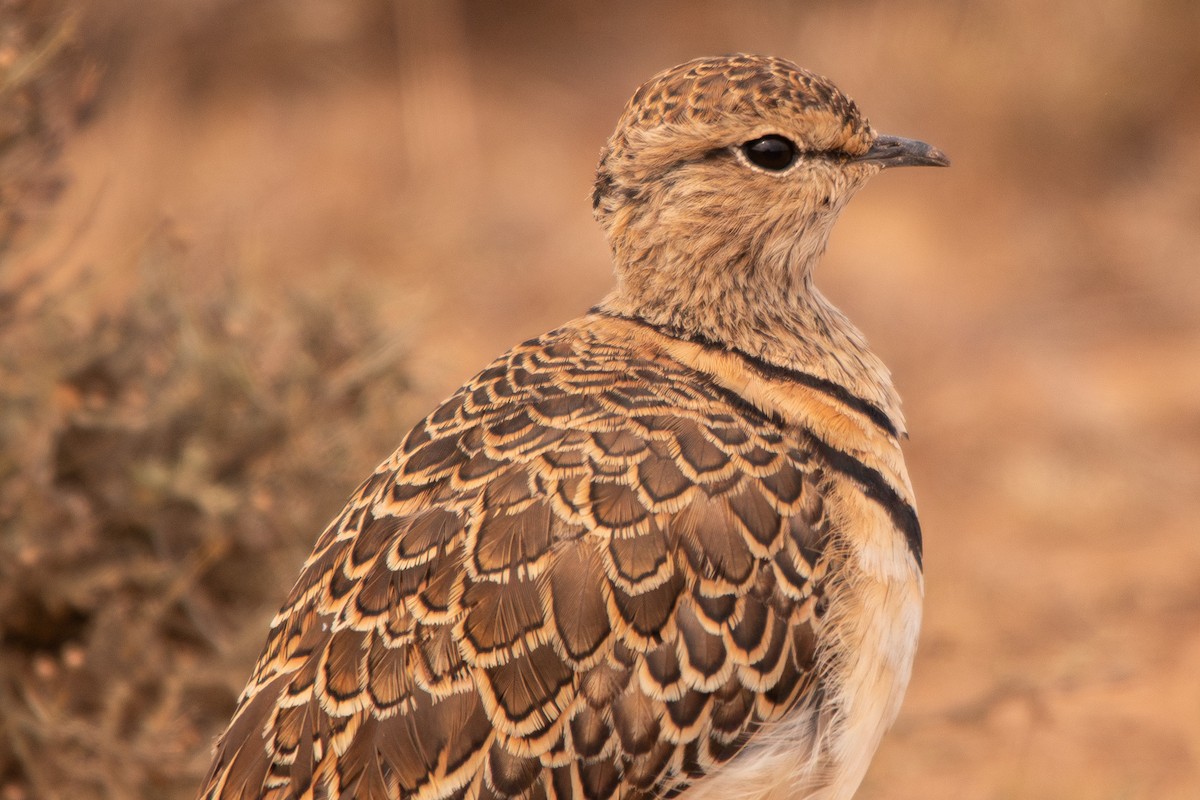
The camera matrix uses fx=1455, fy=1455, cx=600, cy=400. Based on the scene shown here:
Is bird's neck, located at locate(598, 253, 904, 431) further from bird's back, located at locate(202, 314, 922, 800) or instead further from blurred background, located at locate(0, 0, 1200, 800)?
blurred background, located at locate(0, 0, 1200, 800)

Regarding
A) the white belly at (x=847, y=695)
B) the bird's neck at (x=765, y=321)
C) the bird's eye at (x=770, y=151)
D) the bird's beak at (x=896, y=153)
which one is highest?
the bird's eye at (x=770, y=151)

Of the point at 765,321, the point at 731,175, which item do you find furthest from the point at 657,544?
the point at 731,175

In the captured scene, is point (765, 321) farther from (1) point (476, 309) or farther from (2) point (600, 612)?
(1) point (476, 309)

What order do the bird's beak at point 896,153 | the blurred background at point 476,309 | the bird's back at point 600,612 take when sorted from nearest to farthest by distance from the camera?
1. the bird's back at point 600,612
2. the bird's beak at point 896,153
3. the blurred background at point 476,309

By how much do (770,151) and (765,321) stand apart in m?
0.40

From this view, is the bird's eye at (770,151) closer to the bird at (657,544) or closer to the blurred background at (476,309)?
the bird at (657,544)

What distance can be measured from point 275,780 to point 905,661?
1372mm

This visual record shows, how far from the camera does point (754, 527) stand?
302cm

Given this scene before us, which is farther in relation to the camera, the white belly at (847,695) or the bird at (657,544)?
the white belly at (847,695)

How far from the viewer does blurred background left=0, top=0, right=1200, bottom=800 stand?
4.36 m

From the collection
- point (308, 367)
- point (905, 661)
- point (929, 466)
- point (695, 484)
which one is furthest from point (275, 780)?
point (929, 466)

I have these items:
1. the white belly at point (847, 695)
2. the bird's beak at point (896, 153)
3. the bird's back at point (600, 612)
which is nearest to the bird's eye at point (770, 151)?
the bird's beak at point (896, 153)

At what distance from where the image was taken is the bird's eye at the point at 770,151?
340cm

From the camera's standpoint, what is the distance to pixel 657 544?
2943 mm
